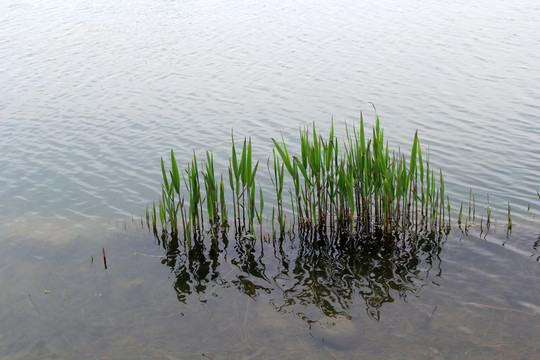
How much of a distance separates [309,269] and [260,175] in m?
3.07

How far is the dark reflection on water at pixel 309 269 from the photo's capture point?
18.3 ft

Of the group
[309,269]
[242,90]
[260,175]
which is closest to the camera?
[309,269]

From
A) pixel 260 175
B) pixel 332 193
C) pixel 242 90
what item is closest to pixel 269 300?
pixel 332 193

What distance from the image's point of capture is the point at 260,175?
8914 mm

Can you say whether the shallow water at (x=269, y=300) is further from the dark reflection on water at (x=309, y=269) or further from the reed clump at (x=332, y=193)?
the reed clump at (x=332, y=193)

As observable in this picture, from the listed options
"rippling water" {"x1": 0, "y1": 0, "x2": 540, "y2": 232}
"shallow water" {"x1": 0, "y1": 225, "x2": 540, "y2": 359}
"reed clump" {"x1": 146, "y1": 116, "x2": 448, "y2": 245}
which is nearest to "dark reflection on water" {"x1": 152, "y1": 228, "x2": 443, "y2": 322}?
"shallow water" {"x1": 0, "y1": 225, "x2": 540, "y2": 359}

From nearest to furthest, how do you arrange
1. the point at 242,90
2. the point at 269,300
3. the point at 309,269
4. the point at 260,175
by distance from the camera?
the point at 269,300 < the point at 309,269 < the point at 260,175 < the point at 242,90

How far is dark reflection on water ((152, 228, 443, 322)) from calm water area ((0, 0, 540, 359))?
0.07 ft

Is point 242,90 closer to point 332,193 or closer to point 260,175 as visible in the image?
point 260,175

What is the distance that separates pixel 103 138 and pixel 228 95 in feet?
11.4

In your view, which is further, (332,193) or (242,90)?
(242,90)

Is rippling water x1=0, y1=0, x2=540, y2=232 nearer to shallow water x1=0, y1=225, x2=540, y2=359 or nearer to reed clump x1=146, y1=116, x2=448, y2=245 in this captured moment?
shallow water x1=0, y1=225, x2=540, y2=359

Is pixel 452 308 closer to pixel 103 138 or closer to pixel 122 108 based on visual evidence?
pixel 103 138

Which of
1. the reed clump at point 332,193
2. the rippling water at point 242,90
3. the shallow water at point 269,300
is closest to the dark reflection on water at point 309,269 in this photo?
the shallow water at point 269,300
